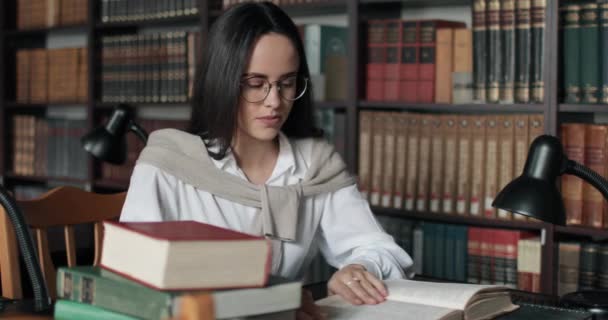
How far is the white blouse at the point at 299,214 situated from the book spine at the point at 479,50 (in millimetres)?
951

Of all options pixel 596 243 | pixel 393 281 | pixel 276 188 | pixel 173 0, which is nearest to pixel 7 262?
pixel 276 188

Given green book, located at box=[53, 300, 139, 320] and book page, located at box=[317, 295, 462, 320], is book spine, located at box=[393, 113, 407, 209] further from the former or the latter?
green book, located at box=[53, 300, 139, 320]

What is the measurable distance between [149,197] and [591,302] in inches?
32.1

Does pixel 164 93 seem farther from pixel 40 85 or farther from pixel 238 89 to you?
pixel 238 89

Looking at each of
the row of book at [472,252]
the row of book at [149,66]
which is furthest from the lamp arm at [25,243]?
the row of book at [149,66]

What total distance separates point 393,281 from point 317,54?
5.61 feet

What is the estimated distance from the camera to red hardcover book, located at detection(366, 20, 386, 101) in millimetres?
2799

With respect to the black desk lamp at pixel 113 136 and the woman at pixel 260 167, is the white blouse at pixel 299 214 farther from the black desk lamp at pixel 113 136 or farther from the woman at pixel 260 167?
the black desk lamp at pixel 113 136

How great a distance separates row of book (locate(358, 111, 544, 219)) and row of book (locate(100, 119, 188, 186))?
91cm

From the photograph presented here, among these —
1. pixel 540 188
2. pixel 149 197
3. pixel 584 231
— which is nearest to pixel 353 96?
pixel 584 231

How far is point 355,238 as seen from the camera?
168 cm

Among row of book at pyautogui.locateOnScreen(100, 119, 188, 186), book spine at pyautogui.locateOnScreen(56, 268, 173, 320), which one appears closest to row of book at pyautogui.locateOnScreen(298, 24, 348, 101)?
row of book at pyautogui.locateOnScreen(100, 119, 188, 186)

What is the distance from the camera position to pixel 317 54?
2922 millimetres

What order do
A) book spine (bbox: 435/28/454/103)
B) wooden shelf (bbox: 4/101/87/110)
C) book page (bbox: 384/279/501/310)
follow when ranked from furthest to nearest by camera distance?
wooden shelf (bbox: 4/101/87/110) < book spine (bbox: 435/28/454/103) < book page (bbox: 384/279/501/310)
